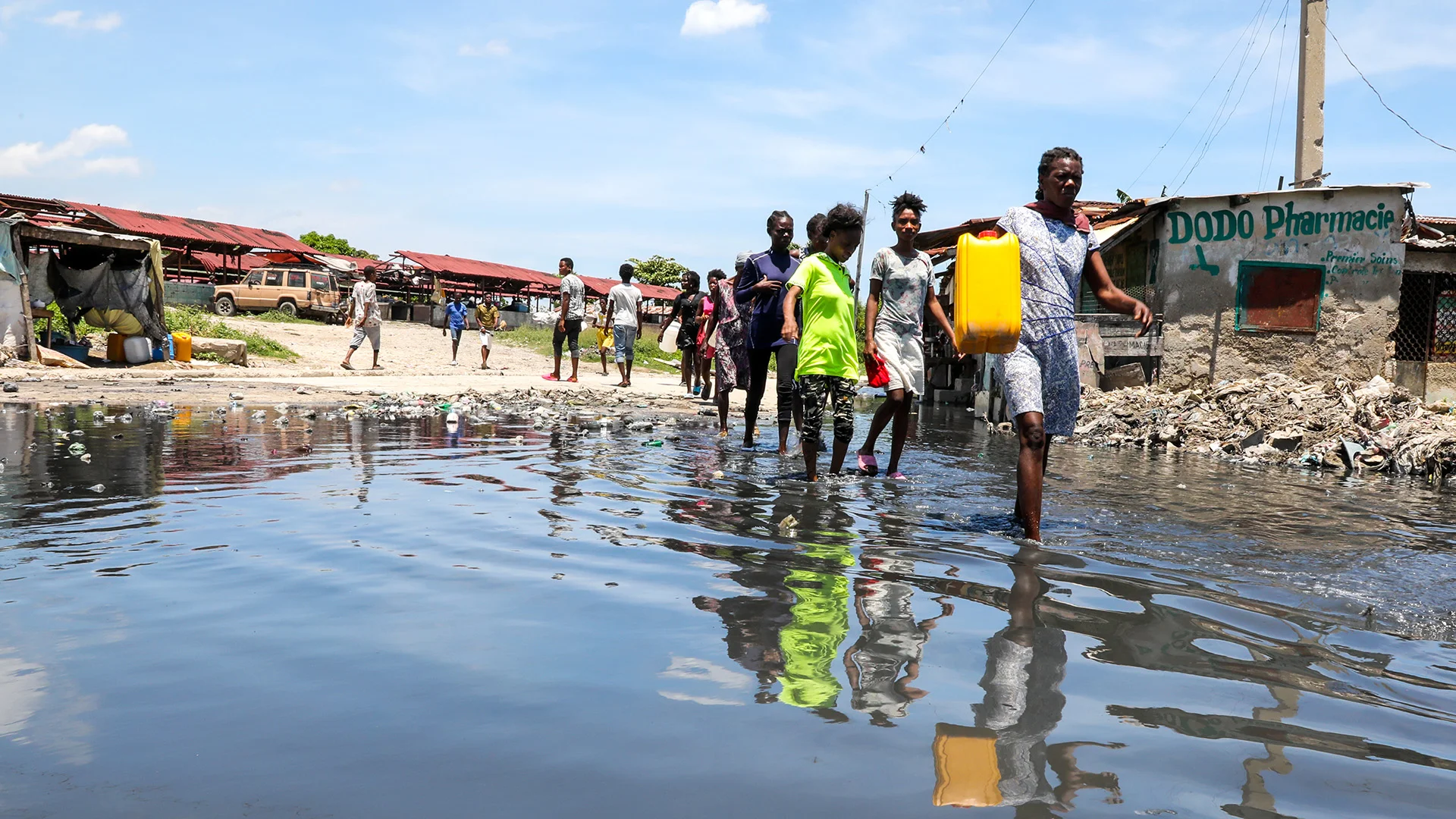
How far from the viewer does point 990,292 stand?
464cm

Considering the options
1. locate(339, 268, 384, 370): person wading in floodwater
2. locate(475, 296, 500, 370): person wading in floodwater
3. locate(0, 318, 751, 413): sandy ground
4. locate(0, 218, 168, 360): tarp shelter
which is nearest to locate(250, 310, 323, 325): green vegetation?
locate(0, 318, 751, 413): sandy ground

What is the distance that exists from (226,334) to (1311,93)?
68.0 ft

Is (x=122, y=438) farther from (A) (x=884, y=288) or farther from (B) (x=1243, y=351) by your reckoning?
(B) (x=1243, y=351)

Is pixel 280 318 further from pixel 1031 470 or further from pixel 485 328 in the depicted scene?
pixel 1031 470

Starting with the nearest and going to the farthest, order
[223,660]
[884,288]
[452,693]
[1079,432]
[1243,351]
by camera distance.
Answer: [452,693], [223,660], [884,288], [1079,432], [1243,351]

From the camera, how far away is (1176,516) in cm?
575

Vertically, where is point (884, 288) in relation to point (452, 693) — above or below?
above

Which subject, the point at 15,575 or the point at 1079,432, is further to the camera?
the point at 1079,432

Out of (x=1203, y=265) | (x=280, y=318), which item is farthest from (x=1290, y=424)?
(x=280, y=318)

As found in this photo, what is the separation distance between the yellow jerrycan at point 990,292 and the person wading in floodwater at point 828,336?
1817mm

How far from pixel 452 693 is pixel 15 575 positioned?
1991 mm

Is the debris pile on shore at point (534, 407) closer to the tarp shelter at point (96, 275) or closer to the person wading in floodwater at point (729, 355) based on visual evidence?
the person wading in floodwater at point (729, 355)

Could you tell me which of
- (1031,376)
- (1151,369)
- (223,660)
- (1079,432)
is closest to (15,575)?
(223,660)

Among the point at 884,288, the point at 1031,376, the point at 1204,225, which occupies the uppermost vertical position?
the point at 1204,225
